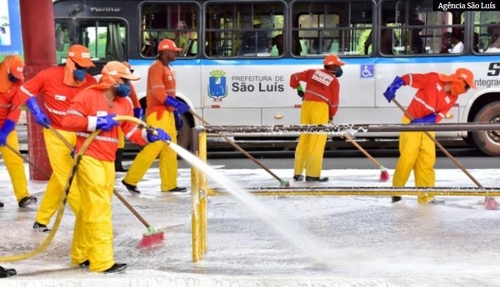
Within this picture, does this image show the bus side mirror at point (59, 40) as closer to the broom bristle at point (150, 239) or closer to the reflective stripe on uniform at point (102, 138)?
the broom bristle at point (150, 239)

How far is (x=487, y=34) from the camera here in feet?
47.3

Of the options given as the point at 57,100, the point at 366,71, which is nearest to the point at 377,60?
the point at 366,71

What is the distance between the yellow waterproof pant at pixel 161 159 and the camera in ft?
31.9

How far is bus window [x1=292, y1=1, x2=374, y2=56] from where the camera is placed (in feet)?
46.8

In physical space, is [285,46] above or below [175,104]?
above

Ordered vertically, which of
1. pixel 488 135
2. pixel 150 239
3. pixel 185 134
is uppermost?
pixel 150 239

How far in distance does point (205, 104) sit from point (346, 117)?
254cm

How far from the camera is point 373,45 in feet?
47.4

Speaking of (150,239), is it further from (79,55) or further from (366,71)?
(366,71)

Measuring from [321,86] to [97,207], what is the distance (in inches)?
217

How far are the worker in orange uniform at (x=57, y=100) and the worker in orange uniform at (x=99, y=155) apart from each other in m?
0.97

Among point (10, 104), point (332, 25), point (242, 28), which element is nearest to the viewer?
point (10, 104)

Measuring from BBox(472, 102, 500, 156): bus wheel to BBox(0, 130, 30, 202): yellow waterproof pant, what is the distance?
860 cm

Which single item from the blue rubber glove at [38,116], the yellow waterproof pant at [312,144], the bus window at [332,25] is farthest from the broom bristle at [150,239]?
the bus window at [332,25]
